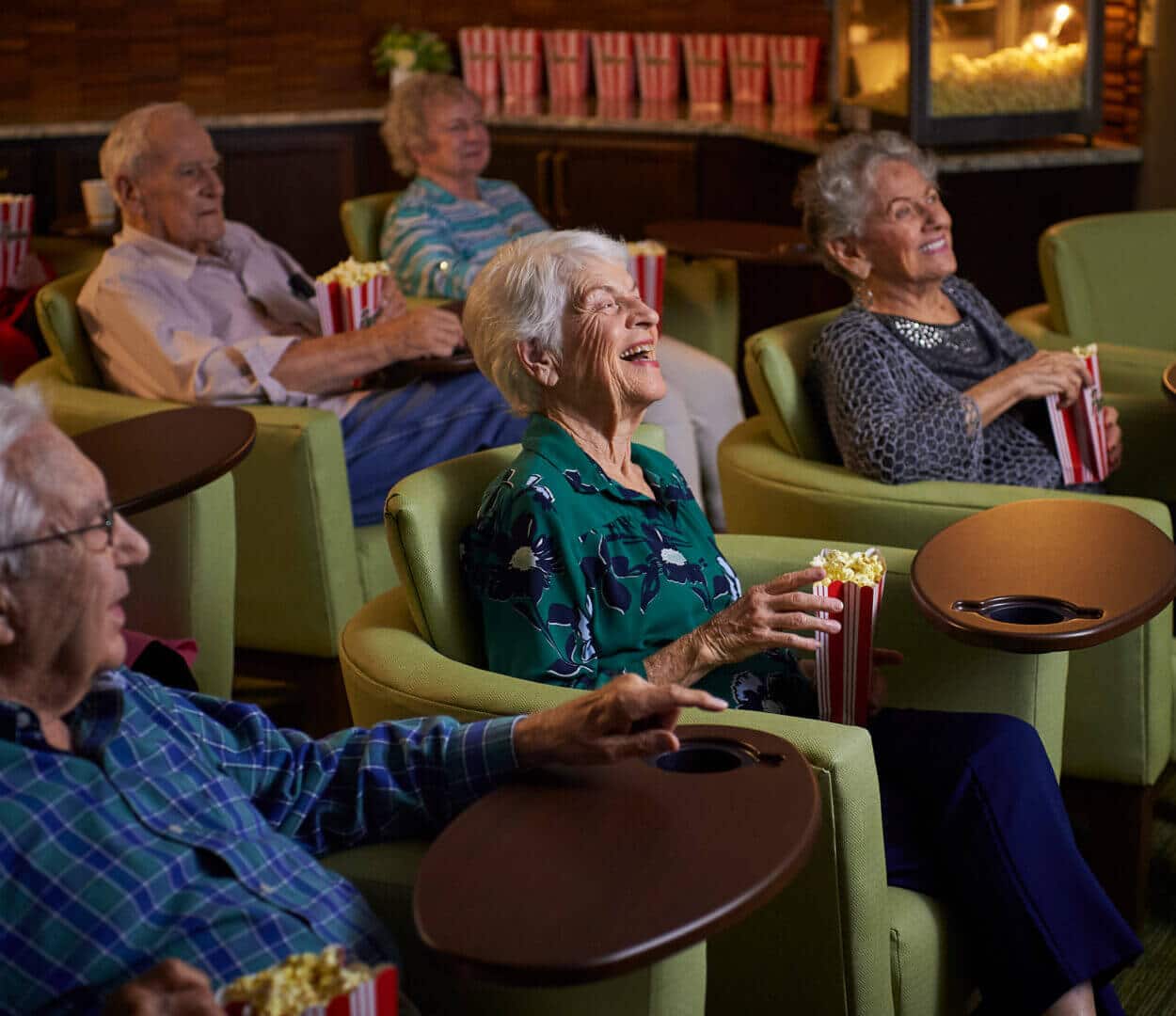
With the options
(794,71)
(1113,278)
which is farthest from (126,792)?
(794,71)

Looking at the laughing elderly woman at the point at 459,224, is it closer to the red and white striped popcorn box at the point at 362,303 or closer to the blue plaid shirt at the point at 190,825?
the red and white striped popcorn box at the point at 362,303

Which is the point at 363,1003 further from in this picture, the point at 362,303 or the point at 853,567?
the point at 362,303

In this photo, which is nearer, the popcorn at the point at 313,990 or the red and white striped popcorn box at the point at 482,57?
the popcorn at the point at 313,990

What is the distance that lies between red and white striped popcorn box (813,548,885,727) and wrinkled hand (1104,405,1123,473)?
1.07 m

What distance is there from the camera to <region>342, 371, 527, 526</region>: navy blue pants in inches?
125

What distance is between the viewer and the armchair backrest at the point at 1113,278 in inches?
139

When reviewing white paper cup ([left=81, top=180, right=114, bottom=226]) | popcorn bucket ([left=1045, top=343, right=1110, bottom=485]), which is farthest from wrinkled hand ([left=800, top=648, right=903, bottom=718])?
white paper cup ([left=81, top=180, right=114, bottom=226])

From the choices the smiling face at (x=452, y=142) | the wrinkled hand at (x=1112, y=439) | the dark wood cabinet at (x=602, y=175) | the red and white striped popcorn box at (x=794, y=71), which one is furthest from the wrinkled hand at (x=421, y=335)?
the red and white striped popcorn box at (x=794, y=71)

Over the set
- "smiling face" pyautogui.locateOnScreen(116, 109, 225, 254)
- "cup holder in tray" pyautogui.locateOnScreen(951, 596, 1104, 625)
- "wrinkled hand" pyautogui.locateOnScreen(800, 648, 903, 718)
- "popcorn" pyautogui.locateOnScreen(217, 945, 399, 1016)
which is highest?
"smiling face" pyautogui.locateOnScreen(116, 109, 225, 254)

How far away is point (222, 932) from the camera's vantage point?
136 centimetres

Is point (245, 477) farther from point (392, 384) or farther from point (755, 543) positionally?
point (755, 543)

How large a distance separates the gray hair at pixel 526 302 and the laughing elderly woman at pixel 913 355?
26.8 inches

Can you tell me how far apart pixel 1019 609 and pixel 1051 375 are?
0.92 meters

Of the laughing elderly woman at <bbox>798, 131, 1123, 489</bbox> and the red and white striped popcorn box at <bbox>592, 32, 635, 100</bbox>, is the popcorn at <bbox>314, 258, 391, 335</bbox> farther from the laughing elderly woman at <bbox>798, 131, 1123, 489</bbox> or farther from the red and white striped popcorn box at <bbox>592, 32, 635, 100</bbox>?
the red and white striped popcorn box at <bbox>592, 32, 635, 100</bbox>
